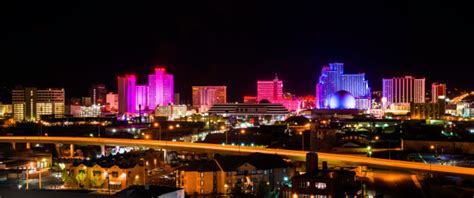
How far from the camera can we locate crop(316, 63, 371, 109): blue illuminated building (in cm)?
6106

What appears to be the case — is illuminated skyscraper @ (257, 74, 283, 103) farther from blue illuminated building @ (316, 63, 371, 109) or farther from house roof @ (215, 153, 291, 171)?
house roof @ (215, 153, 291, 171)

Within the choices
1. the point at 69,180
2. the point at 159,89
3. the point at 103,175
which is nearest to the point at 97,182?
the point at 103,175

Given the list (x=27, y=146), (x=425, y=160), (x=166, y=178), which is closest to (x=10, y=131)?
(x=27, y=146)

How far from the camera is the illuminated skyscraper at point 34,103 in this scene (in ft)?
168

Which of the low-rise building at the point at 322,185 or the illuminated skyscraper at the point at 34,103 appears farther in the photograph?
the illuminated skyscraper at the point at 34,103

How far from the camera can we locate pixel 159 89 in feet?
205

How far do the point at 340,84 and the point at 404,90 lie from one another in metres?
7.45

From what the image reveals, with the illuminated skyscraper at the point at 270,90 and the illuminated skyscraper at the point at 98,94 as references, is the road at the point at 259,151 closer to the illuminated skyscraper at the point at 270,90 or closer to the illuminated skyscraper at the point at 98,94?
the illuminated skyscraper at the point at 270,90

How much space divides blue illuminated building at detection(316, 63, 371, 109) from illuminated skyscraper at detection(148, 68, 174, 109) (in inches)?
673

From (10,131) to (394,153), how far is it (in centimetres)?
2703

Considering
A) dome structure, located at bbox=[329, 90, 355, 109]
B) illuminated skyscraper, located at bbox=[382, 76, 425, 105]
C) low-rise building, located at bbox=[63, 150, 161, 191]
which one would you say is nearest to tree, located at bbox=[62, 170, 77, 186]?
low-rise building, located at bbox=[63, 150, 161, 191]

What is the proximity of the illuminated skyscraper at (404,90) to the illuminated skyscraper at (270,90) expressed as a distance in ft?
40.5

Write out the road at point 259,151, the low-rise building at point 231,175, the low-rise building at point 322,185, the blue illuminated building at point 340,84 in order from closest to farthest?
1. the low-rise building at point 322,185
2. the road at point 259,151
3. the low-rise building at point 231,175
4. the blue illuminated building at point 340,84

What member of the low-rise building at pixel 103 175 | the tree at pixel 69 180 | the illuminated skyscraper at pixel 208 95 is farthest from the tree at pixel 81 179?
the illuminated skyscraper at pixel 208 95
